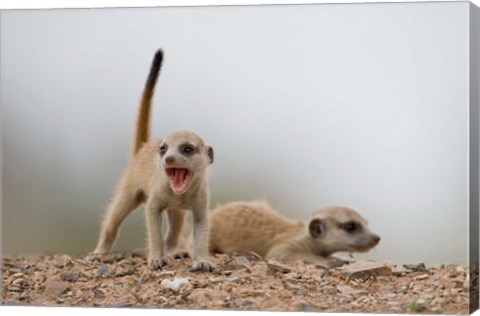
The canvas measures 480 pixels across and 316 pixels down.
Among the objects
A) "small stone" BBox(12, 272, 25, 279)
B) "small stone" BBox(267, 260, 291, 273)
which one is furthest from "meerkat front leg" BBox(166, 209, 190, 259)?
"small stone" BBox(12, 272, 25, 279)

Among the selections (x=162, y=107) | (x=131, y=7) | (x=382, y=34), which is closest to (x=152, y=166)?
(x=162, y=107)

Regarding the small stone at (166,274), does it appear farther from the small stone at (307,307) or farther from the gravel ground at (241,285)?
the small stone at (307,307)

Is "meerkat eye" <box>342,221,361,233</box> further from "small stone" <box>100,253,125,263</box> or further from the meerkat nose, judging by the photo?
"small stone" <box>100,253,125,263</box>

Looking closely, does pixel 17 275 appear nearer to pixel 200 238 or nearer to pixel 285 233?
pixel 200 238

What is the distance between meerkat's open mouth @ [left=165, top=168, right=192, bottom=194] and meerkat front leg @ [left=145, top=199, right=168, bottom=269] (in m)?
0.18

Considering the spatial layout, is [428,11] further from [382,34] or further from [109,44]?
[109,44]

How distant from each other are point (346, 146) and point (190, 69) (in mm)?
1002

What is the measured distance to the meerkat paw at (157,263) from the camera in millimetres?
8281

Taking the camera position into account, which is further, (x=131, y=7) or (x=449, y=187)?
(x=131, y=7)

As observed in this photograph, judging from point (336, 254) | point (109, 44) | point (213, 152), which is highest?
point (109, 44)

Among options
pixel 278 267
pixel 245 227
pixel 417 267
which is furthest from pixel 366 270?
pixel 245 227

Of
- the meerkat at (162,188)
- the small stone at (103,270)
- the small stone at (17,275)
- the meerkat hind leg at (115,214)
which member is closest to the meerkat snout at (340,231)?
the meerkat at (162,188)

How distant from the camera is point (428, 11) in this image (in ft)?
26.0

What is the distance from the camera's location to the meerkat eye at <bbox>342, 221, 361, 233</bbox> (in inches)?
324
